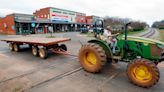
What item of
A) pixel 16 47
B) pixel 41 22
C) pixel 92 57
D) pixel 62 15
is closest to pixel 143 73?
pixel 92 57

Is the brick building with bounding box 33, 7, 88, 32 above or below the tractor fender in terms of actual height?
above

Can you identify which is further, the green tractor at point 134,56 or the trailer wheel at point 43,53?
the trailer wheel at point 43,53

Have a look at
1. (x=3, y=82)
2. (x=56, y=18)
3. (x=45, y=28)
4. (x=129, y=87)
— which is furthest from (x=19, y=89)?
(x=56, y=18)

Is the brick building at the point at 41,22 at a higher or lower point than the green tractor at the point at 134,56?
higher

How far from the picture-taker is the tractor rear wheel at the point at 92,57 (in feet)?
16.4

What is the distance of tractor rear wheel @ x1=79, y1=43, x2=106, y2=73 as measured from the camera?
501cm

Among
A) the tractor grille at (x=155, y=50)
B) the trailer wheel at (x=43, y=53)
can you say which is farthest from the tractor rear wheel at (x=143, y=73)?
the trailer wheel at (x=43, y=53)

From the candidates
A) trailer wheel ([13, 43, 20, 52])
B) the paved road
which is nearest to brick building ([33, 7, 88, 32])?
trailer wheel ([13, 43, 20, 52])

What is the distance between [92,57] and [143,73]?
2.01m

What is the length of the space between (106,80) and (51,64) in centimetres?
295

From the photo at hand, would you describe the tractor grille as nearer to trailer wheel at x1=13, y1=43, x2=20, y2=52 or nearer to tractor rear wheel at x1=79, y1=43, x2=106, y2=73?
tractor rear wheel at x1=79, y1=43, x2=106, y2=73

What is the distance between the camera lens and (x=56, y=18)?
43.8 meters

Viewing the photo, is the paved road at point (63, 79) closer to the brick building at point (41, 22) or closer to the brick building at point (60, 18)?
the brick building at point (41, 22)

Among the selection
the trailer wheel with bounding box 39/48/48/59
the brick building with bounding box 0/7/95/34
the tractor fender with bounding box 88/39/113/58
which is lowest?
the trailer wheel with bounding box 39/48/48/59
